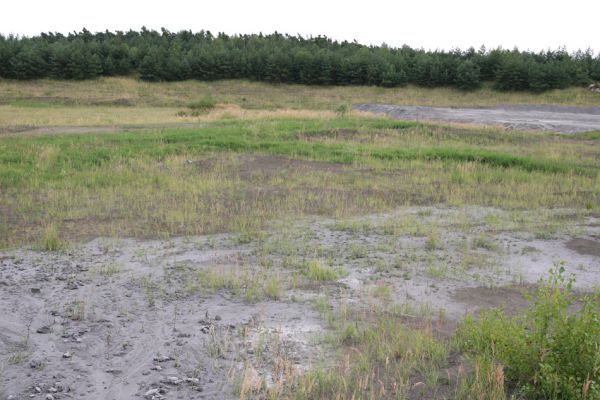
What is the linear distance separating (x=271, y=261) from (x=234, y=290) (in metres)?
1.26

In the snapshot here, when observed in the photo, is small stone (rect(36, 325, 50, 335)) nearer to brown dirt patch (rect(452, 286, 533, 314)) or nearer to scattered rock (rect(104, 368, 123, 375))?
scattered rock (rect(104, 368, 123, 375))

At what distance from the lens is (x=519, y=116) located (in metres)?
39.5

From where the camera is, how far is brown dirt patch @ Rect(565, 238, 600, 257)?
9.30 m

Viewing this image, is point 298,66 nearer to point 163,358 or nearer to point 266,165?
point 266,165

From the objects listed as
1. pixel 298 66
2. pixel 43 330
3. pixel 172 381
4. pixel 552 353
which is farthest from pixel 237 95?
pixel 552 353

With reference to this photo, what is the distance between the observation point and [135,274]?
772 cm

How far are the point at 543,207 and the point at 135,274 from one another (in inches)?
338

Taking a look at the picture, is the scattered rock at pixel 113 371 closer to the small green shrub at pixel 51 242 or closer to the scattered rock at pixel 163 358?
the scattered rock at pixel 163 358

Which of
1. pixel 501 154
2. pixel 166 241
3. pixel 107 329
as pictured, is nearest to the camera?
pixel 107 329

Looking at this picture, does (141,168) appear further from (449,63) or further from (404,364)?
(449,63)

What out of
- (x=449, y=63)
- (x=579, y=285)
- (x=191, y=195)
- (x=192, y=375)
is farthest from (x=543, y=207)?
(x=449, y=63)

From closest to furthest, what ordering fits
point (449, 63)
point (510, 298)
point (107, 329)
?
point (107, 329) → point (510, 298) → point (449, 63)

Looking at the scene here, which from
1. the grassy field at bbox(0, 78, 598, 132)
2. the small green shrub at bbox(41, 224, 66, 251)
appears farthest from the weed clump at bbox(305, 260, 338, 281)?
the grassy field at bbox(0, 78, 598, 132)

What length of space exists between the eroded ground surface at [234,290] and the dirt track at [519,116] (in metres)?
22.6
